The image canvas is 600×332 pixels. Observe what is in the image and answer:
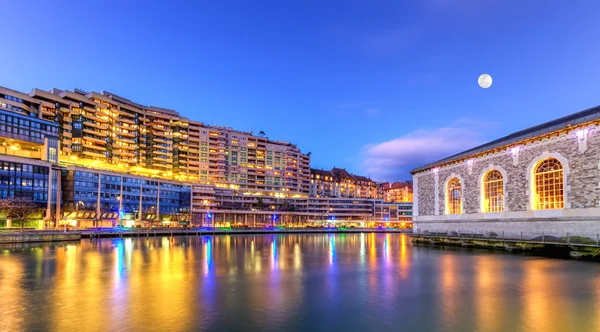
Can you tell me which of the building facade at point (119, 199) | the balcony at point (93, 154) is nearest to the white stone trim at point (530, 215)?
the building facade at point (119, 199)

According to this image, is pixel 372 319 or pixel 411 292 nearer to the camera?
pixel 372 319

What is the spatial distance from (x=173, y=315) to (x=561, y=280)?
22478 millimetres

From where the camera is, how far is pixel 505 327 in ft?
49.5

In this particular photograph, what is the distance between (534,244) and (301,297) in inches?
1298

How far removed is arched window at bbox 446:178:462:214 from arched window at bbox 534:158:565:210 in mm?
13959

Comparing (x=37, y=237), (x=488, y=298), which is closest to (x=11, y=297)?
(x=488, y=298)

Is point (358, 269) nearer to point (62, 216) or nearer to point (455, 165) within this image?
point (455, 165)

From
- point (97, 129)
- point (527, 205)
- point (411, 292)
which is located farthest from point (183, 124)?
point (411, 292)

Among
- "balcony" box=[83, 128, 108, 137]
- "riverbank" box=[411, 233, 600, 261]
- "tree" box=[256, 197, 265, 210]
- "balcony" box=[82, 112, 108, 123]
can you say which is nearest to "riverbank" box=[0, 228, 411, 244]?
"tree" box=[256, 197, 265, 210]

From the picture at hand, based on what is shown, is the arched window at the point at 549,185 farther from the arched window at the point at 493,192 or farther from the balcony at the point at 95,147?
the balcony at the point at 95,147

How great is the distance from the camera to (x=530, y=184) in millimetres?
44438

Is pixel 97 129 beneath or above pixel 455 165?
above

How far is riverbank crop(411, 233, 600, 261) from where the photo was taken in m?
36.9

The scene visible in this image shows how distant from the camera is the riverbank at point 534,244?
36.9m
